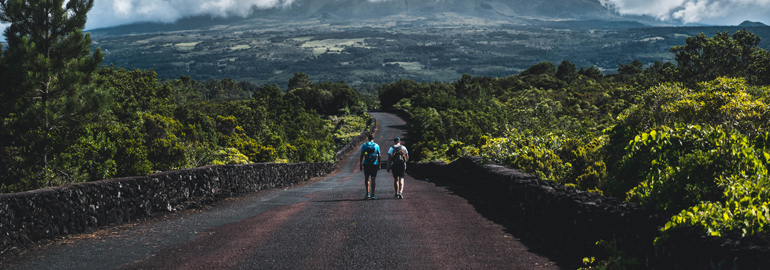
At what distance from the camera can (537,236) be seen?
966 centimetres

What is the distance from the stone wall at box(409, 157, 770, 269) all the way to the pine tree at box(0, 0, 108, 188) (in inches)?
661

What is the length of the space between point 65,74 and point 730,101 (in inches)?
937

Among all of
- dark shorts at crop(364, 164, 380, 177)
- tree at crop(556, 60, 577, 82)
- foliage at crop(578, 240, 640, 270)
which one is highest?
foliage at crop(578, 240, 640, 270)

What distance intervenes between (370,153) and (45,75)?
15811mm

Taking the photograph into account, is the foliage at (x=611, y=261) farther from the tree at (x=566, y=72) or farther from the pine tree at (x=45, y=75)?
the tree at (x=566, y=72)

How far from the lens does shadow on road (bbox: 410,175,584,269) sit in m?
8.09

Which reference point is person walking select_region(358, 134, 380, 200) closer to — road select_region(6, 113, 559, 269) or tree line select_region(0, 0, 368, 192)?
road select_region(6, 113, 559, 269)

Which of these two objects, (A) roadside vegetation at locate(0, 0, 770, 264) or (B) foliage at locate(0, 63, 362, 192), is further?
(B) foliage at locate(0, 63, 362, 192)

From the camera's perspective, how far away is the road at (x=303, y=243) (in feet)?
25.3

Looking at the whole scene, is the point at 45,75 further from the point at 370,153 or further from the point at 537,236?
the point at 537,236

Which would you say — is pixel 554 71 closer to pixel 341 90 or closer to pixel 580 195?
pixel 341 90

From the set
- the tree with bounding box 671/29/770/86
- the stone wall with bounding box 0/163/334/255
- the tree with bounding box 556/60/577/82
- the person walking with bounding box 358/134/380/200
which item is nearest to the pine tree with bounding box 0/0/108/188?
the stone wall with bounding box 0/163/334/255

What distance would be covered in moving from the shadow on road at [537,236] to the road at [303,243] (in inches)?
7.9

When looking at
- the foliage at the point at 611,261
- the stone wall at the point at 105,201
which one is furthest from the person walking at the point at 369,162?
the foliage at the point at 611,261
